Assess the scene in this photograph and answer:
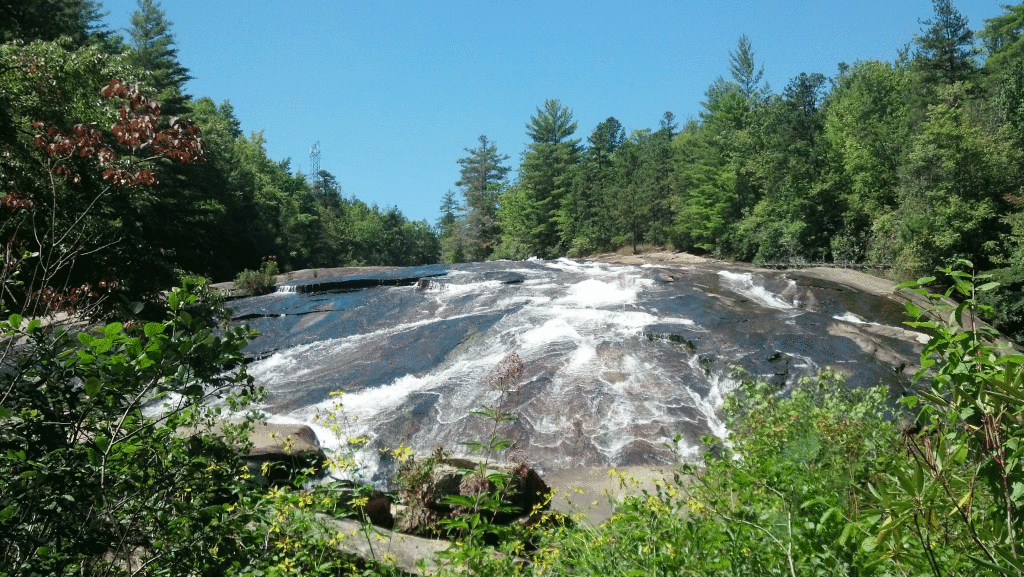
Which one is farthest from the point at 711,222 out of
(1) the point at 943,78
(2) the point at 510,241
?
(2) the point at 510,241

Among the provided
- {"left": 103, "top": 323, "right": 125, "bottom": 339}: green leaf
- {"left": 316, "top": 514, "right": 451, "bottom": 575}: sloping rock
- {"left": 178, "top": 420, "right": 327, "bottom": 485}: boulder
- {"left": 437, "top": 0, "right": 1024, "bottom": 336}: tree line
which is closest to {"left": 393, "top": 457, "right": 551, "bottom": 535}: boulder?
{"left": 316, "top": 514, "right": 451, "bottom": 575}: sloping rock

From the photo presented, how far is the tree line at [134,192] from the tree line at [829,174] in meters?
20.0

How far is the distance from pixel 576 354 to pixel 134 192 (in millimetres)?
7783

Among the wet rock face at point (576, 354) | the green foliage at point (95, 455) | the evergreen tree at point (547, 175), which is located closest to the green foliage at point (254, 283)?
the wet rock face at point (576, 354)

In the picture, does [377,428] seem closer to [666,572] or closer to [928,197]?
[666,572]

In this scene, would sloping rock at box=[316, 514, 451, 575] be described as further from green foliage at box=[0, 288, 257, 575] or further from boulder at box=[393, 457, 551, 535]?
green foliage at box=[0, 288, 257, 575]

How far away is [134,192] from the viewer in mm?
6148

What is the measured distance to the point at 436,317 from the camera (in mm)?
16375

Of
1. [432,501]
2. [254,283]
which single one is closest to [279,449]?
[432,501]

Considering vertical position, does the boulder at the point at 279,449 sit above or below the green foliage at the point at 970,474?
below

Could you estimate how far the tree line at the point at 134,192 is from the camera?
409cm

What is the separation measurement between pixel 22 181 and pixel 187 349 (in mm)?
5120

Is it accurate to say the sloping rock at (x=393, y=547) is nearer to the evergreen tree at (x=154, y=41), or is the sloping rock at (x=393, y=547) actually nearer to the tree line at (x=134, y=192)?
the tree line at (x=134, y=192)

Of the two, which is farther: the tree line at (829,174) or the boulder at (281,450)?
the tree line at (829,174)
